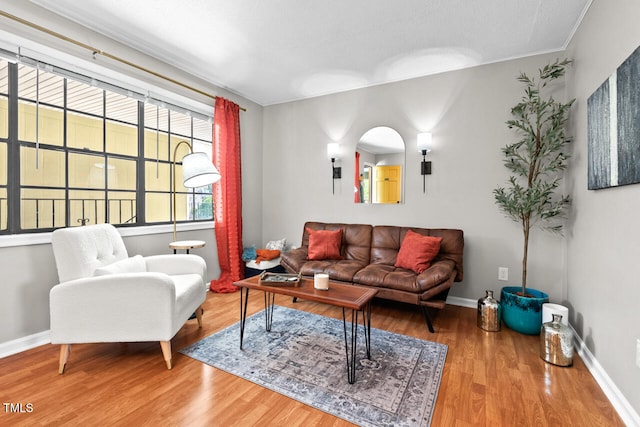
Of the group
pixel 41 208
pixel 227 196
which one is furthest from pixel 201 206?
pixel 41 208

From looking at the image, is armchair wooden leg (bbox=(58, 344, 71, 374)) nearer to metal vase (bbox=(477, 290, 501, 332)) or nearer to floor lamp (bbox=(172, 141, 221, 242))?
floor lamp (bbox=(172, 141, 221, 242))

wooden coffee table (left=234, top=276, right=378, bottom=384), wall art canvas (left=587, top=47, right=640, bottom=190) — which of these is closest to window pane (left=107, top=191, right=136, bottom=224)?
wooden coffee table (left=234, top=276, right=378, bottom=384)

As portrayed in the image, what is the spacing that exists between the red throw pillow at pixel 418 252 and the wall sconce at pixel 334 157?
1352 millimetres

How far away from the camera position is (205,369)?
1.98 meters

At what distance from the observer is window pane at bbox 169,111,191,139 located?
3504 mm

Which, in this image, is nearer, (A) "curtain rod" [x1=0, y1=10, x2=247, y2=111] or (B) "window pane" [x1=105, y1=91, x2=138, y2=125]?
(A) "curtain rod" [x1=0, y1=10, x2=247, y2=111]

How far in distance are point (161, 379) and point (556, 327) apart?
2.66 m

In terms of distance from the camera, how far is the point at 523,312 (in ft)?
8.29

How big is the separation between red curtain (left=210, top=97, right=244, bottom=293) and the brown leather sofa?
2.75ft

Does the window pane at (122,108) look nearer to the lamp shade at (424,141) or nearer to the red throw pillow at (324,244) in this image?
the red throw pillow at (324,244)

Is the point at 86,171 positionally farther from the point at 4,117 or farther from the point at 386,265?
the point at 386,265

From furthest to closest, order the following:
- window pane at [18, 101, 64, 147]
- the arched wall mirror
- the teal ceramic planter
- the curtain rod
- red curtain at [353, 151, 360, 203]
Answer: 1. red curtain at [353, 151, 360, 203]
2. the arched wall mirror
3. the teal ceramic planter
4. window pane at [18, 101, 64, 147]
5. the curtain rod

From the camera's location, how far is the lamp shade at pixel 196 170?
282 cm

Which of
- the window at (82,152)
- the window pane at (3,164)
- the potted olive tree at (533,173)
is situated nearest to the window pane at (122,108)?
the window at (82,152)
